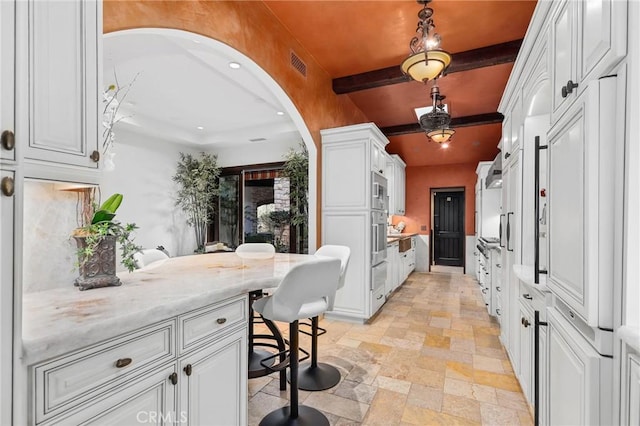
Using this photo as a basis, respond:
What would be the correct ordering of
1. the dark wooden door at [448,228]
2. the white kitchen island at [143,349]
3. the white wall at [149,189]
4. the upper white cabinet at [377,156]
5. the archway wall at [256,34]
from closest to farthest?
the white kitchen island at [143,349] → the archway wall at [256,34] → the upper white cabinet at [377,156] → the white wall at [149,189] → the dark wooden door at [448,228]

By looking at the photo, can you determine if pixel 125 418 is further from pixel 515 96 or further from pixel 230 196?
pixel 230 196

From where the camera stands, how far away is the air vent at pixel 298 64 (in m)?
3.54

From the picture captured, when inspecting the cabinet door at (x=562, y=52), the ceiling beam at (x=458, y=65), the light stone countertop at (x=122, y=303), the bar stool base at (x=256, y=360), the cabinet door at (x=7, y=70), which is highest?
the ceiling beam at (x=458, y=65)

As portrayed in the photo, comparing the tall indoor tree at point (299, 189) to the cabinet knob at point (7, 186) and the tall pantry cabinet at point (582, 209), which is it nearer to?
the tall pantry cabinet at point (582, 209)

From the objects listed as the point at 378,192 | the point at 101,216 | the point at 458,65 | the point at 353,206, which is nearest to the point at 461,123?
the point at 458,65

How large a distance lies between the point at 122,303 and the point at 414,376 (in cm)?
235

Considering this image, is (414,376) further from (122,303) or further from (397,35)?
(397,35)

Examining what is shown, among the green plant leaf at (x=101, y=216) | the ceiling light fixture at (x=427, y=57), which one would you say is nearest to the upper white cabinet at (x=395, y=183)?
the ceiling light fixture at (x=427, y=57)

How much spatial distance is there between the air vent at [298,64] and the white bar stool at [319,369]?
2.23 meters

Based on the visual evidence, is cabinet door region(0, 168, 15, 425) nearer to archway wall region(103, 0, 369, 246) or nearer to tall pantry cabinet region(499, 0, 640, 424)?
archway wall region(103, 0, 369, 246)

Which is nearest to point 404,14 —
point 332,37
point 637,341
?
point 332,37

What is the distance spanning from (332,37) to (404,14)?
84cm

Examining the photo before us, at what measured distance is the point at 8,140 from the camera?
814 mm

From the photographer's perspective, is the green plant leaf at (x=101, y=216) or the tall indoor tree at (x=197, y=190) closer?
the green plant leaf at (x=101, y=216)
